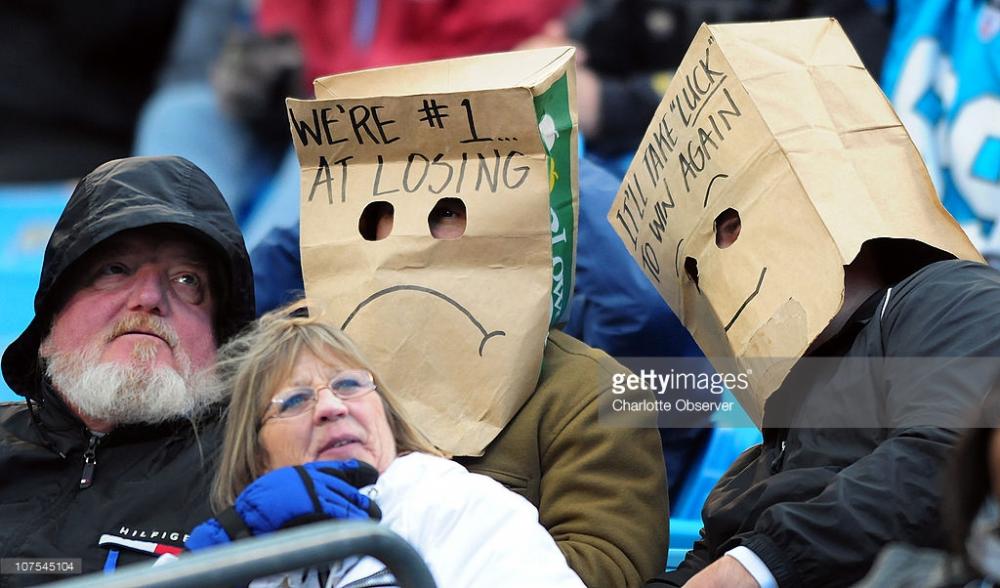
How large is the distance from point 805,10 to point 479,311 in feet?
9.20

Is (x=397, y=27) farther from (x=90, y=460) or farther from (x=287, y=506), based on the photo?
(x=287, y=506)

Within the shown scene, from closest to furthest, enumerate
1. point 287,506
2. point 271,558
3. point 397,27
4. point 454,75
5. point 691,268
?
point 271,558 → point 287,506 → point 691,268 → point 454,75 → point 397,27

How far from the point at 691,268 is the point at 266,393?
2.69ft

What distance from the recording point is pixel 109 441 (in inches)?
119

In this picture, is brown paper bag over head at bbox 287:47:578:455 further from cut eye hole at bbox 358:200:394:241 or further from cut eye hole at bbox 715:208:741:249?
cut eye hole at bbox 715:208:741:249

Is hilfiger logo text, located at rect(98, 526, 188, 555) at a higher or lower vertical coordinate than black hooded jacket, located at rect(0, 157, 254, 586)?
lower

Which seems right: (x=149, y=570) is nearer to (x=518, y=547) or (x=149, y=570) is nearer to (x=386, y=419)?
(x=518, y=547)

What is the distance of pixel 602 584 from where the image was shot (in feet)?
8.71

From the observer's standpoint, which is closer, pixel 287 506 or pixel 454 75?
pixel 287 506

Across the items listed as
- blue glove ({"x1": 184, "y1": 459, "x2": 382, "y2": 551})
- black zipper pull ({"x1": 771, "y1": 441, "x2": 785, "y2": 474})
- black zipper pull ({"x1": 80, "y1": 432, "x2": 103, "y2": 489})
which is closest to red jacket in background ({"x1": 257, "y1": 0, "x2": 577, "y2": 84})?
black zipper pull ({"x1": 80, "y1": 432, "x2": 103, "y2": 489})

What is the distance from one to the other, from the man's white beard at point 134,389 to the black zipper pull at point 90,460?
1.7 inches

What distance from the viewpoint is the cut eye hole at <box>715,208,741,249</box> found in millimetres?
2725

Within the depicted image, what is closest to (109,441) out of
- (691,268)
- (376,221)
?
(376,221)

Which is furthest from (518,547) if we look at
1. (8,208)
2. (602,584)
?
(8,208)
